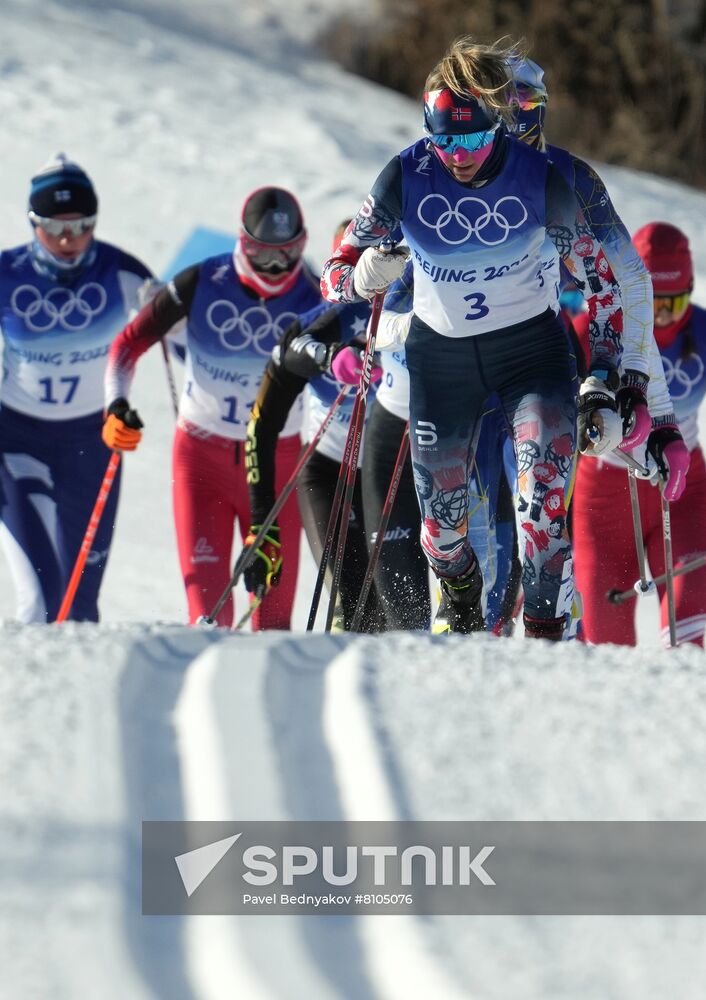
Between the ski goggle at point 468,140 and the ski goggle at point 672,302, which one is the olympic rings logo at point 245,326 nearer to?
the ski goggle at point 672,302

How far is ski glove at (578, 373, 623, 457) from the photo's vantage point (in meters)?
4.15

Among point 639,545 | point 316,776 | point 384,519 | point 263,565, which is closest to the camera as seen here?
point 316,776

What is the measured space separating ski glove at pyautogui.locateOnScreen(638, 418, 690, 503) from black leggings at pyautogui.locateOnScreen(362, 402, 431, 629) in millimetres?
1169

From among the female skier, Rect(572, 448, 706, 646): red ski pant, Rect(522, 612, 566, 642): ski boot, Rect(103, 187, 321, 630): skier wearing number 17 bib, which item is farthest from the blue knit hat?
Rect(522, 612, 566, 642): ski boot

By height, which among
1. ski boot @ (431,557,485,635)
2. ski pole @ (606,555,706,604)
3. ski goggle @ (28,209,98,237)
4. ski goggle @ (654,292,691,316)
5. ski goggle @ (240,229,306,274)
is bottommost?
ski boot @ (431,557,485,635)

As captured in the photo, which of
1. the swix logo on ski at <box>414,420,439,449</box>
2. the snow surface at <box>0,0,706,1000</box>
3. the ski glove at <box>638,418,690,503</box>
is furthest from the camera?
the ski glove at <box>638,418,690,503</box>

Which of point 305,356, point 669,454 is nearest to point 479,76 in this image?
point 669,454

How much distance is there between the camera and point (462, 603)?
4.77 meters

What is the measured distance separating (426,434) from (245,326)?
1.91 m

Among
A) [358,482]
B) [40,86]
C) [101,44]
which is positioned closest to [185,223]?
[40,86]

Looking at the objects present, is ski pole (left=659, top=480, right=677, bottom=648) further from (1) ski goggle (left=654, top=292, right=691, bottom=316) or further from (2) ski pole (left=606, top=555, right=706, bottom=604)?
(1) ski goggle (left=654, top=292, right=691, bottom=316)

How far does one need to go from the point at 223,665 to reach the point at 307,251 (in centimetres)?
910

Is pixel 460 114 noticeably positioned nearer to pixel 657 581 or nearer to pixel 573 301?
pixel 657 581

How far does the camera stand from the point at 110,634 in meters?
3.39
